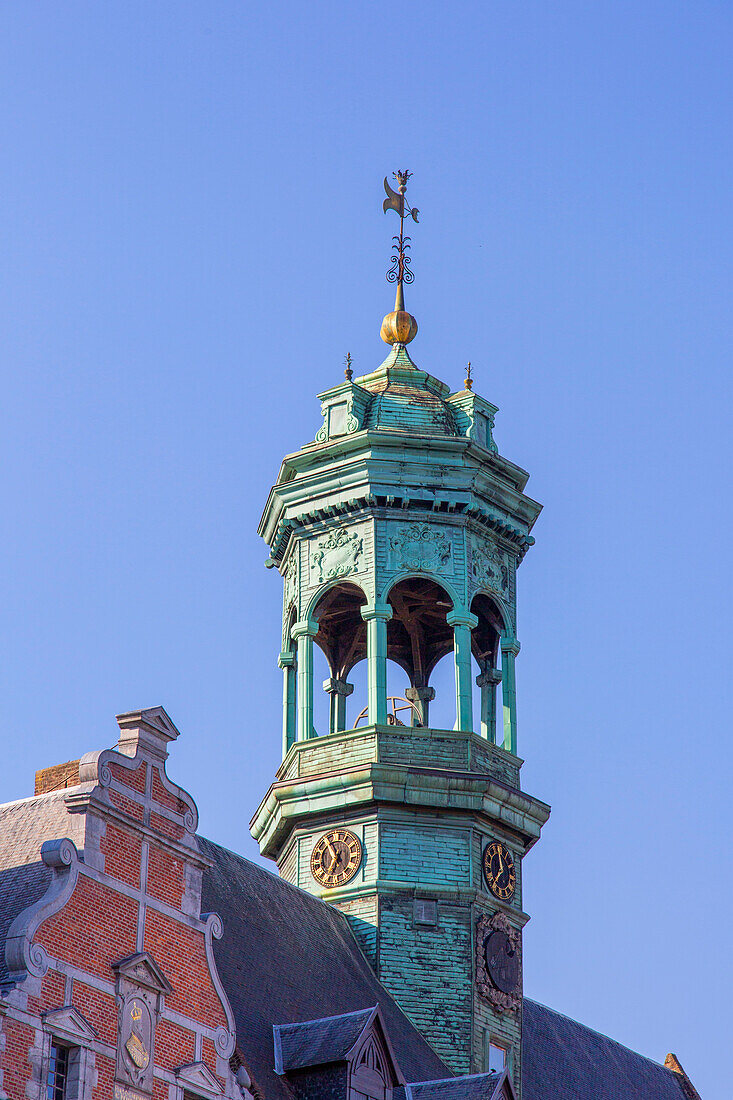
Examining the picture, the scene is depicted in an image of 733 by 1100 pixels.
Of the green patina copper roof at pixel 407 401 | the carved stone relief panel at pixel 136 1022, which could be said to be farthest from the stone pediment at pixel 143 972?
the green patina copper roof at pixel 407 401

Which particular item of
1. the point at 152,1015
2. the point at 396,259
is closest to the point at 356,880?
the point at 152,1015

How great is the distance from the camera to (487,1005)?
5600 centimetres

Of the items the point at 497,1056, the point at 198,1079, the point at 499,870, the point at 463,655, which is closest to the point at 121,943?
the point at 198,1079

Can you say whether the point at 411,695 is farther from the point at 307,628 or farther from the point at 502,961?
the point at 502,961


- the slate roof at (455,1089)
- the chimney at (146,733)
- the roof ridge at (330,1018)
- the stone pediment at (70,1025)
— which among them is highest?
the chimney at (146,733)

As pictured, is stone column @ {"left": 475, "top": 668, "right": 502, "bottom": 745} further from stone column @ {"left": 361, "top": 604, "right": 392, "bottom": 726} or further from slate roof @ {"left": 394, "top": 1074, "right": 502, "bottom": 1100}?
slate roof @ {"left": 394, "top": 1074, "right": 502, "bottom": 1100}

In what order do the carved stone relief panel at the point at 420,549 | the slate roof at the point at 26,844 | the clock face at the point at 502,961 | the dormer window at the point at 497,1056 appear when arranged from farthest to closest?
the carved stone relief panel at the point at 420,549, the clock face at the point at 502,961, the dormer window at the point at 497,1056, the slate roof at the point at 26,844

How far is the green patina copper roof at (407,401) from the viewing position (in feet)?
204

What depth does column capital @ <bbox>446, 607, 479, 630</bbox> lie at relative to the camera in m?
59.6

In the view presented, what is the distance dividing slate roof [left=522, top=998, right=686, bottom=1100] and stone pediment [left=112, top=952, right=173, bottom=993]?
19485 millimetres

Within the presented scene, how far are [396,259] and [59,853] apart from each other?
31.7m

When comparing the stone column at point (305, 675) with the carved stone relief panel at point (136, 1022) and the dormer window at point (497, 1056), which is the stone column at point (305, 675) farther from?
the carved stone relief panel at point (136, 1022)

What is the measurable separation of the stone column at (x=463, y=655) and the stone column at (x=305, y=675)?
3884 mm

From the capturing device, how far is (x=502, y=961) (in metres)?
56.7
